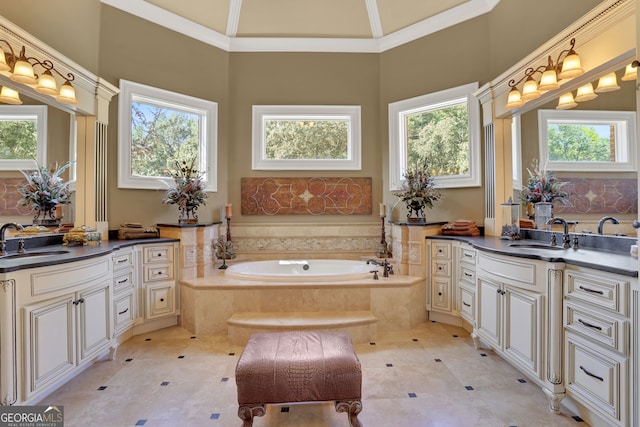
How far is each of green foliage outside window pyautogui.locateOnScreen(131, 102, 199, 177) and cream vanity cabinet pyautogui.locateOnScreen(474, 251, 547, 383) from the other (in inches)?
142

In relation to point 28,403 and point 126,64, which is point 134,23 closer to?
point 126,64

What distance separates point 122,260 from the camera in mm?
2869

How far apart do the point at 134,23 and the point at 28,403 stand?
3776mm

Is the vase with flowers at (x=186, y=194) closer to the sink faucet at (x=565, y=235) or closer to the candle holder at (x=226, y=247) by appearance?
the candle holder at (x=226, y=247)

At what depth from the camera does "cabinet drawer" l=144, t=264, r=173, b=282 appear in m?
3.18

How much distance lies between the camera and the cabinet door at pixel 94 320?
2262mm

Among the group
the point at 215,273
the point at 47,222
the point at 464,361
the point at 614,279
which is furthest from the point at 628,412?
the point at 47,222

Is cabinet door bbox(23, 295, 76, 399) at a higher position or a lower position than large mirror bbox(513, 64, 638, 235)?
lower

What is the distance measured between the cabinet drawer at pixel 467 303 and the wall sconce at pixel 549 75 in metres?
1.76

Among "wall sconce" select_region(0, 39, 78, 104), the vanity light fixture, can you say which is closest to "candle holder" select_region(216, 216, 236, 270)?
"wall sconce" select_region(0, 39, 78, 104)

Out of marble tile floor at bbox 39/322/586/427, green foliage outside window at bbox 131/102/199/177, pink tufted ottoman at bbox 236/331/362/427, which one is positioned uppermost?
green foliage outside window at bbox 131/102/199/177

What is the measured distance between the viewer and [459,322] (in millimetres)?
3373

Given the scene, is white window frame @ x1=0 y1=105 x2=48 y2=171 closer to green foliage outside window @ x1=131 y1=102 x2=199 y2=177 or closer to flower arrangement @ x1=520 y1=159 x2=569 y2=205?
green foliage outside window @ x1=131 y1=102 x2=199 y2=177

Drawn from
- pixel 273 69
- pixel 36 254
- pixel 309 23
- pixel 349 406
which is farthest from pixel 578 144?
pixel 36 254
